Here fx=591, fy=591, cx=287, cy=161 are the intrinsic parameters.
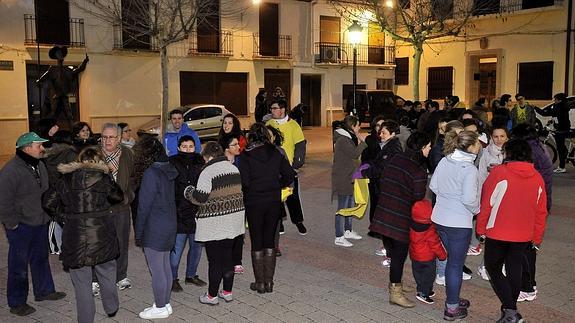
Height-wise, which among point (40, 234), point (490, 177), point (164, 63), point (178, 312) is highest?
point (164, 63)

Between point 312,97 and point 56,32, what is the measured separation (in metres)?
13.5

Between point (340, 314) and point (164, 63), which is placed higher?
point (164, 63)

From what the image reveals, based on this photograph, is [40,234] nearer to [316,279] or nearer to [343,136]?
[316,279]

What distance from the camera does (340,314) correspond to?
5301 mm

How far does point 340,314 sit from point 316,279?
1.04 m

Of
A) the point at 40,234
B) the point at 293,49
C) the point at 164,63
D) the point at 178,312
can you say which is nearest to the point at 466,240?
the point at 178,312

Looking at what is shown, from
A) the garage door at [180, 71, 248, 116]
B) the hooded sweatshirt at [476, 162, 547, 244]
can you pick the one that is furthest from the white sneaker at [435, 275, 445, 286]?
the garage door at [180, 71, 248, 116]

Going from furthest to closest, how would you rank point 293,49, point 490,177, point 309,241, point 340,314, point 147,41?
point 293,49 < point 147,41 < point 309,241 < point 340,314 < point 490,177

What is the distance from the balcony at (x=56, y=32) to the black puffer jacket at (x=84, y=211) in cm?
1710

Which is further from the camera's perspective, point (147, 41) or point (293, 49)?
point (293, 49)

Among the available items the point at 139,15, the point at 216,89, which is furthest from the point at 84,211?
the point at 216,89

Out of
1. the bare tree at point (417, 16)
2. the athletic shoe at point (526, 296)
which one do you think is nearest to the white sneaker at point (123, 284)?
the athletic shoe at point (526, 296)

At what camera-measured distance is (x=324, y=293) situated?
Answer: 5.86 metres

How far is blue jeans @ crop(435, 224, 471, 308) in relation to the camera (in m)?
4.98
